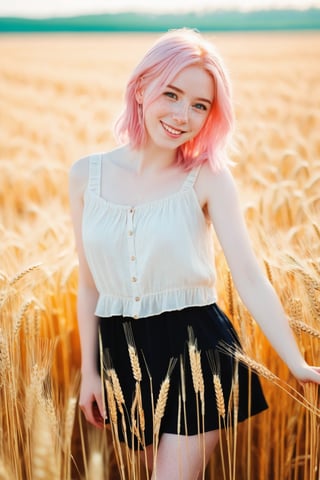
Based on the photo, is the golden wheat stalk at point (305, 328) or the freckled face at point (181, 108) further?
the freckled face at point (181, 108)

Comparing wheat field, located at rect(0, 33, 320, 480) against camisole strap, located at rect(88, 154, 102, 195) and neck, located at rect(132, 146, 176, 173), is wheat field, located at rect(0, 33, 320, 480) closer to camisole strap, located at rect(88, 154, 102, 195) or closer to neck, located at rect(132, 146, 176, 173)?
neck, located at rect(132, 146, 176, 173)

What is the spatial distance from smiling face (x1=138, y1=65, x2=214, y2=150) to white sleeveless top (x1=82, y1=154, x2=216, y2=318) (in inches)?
4.8

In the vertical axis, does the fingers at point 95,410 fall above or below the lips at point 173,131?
below

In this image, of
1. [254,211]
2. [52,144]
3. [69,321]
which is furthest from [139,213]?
[52,144]

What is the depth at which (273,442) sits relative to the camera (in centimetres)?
213

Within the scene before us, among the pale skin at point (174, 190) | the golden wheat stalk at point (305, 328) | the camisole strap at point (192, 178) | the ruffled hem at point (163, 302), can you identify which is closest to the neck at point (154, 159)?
the pale skin at point (174, 190)

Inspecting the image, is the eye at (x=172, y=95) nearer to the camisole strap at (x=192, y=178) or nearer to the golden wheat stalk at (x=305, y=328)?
the camisole strap at (x=192, y=178)

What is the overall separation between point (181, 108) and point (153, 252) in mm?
399

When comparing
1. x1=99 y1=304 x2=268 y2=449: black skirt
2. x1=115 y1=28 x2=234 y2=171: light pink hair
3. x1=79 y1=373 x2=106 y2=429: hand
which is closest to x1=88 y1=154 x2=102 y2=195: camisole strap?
x1=115 y1=28 x2=234 y2=171: light pink hair

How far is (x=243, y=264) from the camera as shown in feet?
5.44

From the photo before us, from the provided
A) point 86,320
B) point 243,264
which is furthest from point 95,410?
point 243,264

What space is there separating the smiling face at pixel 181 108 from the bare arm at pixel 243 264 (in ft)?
0.48

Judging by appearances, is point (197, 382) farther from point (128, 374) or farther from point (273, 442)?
point (273, 442)

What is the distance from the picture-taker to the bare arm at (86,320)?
1.85 metres
